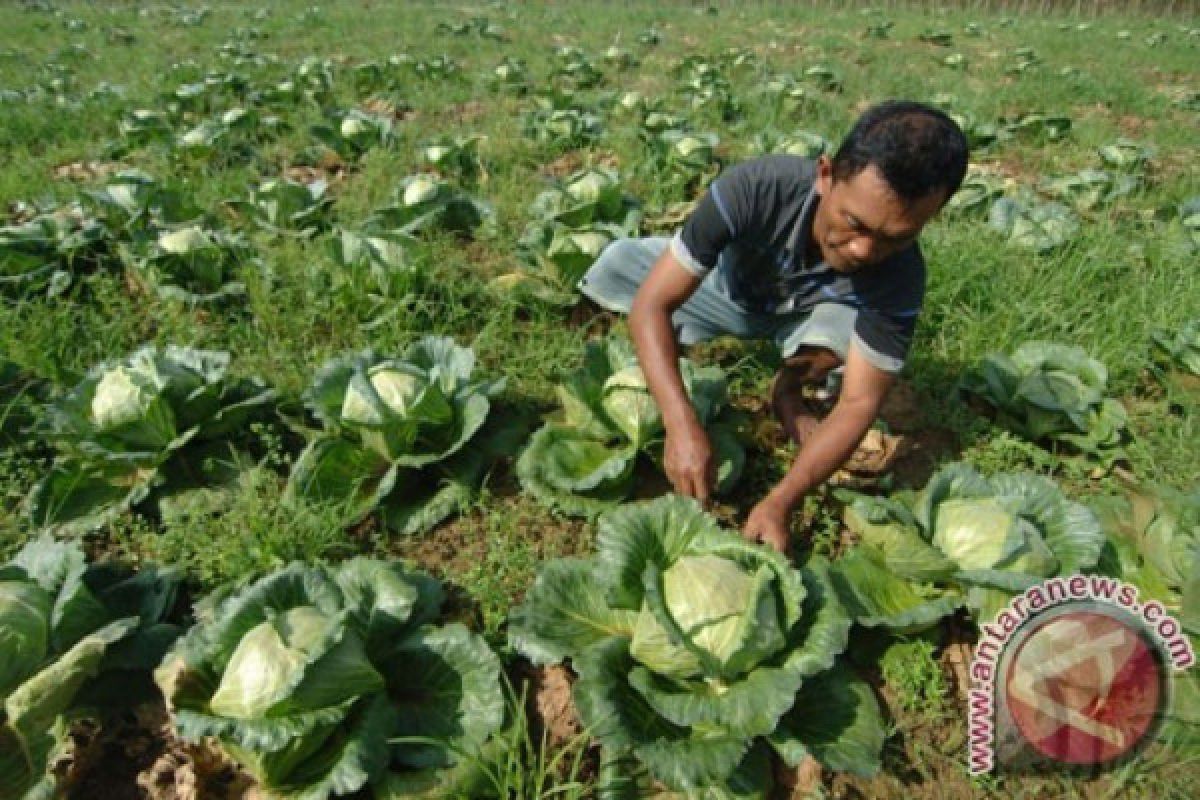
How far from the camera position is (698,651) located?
1896mm

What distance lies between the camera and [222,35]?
41.7ft

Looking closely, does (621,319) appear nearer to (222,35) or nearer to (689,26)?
(222,35)

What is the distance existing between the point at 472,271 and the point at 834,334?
7.70 feet

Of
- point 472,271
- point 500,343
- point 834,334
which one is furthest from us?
point 472,271

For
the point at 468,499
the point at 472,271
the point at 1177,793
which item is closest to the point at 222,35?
the point at 472,271

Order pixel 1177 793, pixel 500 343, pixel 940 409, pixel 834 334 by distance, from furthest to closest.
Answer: pixel 500 343 → pixel 940 409 → pixel 834 334 → pixel 1177 793

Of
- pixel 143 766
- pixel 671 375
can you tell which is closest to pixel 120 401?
pixel 143 766

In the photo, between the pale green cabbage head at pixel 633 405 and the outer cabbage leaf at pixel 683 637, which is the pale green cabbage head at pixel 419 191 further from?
the outer cabbage leaf at pixel 683 637

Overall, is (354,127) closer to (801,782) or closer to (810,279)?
(810,279)

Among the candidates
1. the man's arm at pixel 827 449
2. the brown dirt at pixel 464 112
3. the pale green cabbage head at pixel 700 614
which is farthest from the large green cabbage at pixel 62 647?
the brown dirt at pixel 464 112

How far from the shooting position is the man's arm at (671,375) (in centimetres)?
248

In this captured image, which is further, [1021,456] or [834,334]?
[1021,456]

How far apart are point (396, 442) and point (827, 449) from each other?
1604 mm
